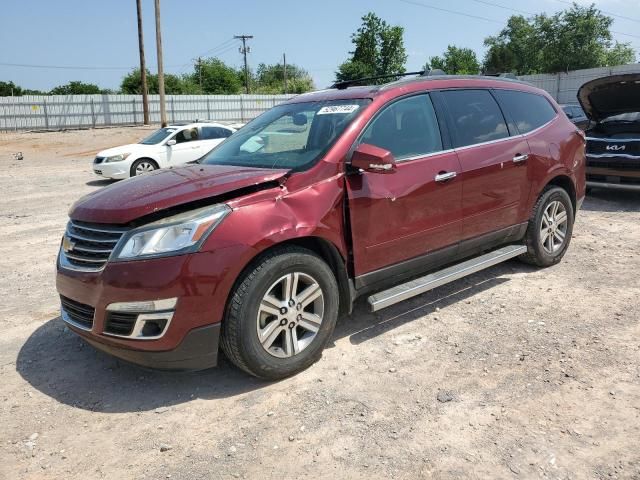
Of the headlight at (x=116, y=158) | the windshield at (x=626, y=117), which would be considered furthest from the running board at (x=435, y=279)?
the headlight at (x=116, y=158)

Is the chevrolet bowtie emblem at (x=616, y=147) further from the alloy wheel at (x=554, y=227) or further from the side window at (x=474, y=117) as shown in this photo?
the side window at (x=474, y=117)

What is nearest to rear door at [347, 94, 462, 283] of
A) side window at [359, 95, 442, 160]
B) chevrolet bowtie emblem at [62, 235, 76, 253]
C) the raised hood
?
side window at [359, 95, 442, 160]

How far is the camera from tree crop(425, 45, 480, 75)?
247 feet

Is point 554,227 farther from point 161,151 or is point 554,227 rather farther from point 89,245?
point 161,151

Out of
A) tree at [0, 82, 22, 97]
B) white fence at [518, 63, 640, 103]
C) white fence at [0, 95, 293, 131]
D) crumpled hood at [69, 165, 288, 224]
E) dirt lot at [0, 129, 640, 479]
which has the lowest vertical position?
dirt lot at [0, 129, 640, 479]

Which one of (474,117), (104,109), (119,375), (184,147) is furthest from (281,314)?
(104,109)

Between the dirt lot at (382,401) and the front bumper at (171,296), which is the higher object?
the front bumper at (171,296)

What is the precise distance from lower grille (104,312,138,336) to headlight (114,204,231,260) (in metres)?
0.33

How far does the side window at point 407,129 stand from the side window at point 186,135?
35.1 ft

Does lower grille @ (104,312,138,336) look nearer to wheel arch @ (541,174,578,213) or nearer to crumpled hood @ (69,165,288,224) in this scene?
crumpled hood @ (69,165,288,224)

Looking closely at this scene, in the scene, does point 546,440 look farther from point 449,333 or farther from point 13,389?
point 13,389

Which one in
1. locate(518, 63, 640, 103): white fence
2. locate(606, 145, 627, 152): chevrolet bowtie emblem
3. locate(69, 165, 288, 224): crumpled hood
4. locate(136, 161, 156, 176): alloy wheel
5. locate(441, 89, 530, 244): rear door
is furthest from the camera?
locate(518, 63, 640, 103): white fence

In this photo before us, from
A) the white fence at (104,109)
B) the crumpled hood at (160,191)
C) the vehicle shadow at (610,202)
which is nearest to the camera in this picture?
the crumpled hood at (160,191)

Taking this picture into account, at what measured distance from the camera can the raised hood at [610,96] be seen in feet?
26.3
